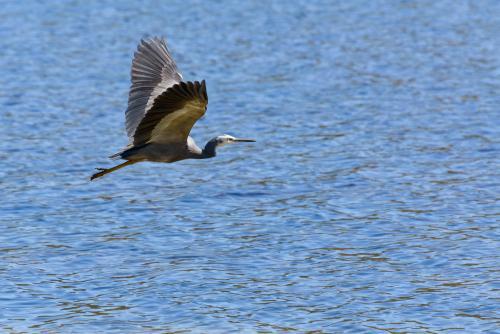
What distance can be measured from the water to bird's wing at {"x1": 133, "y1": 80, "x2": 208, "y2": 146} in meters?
1.46

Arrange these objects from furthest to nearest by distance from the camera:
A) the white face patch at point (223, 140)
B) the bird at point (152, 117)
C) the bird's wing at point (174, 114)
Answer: the white face patch at point (223, 140), the bird at point (152, 117), the bird's wing at point (174, 114)

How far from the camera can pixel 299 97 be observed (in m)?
22.0

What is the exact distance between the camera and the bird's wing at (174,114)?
37.2ft

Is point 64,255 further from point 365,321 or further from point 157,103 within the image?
point 365,321

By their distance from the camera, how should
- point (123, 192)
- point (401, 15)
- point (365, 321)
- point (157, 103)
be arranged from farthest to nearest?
point (401, 15) < point (123, 192) < point (157, 103) < point (365, 321)

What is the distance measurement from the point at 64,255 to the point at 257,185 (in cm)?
397

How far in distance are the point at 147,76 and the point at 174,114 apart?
0.92 metres

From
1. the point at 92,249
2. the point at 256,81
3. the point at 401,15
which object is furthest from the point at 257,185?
the point at 401,15

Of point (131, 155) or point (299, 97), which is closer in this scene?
point (131, 155)

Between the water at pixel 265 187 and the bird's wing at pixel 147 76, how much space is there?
5.76 ft

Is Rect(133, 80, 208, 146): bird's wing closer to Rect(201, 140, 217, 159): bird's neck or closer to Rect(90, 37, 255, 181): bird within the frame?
Rect(90, 37, 255, 181): bird

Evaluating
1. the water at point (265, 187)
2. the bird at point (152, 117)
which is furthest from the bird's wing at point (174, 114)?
the water at point (265, 187)

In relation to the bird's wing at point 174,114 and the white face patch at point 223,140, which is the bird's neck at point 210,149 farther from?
the bird's wing at point 174,114

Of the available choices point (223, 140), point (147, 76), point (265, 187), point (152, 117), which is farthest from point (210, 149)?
point (265, 187)
